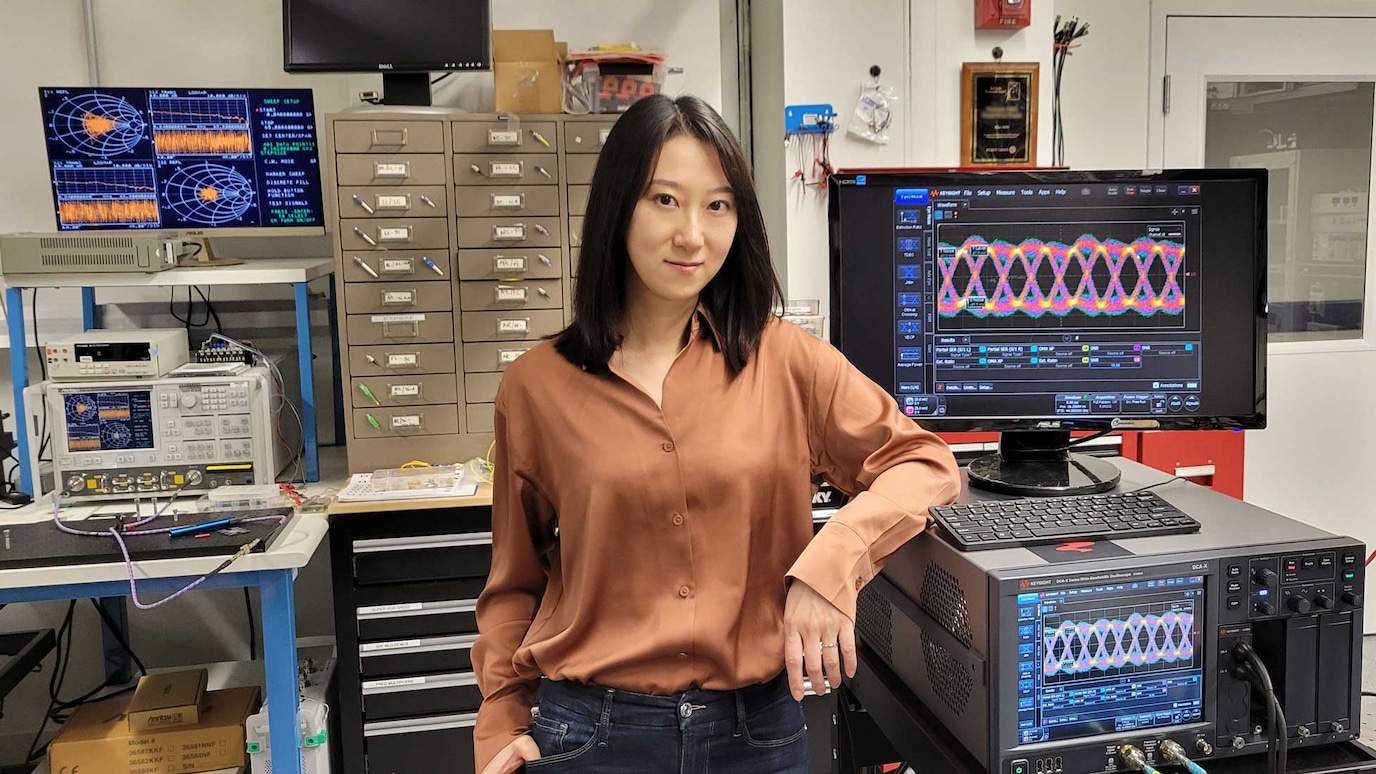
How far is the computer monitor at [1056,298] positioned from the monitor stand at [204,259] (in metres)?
1.82

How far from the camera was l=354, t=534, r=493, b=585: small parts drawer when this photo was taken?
7.23ft

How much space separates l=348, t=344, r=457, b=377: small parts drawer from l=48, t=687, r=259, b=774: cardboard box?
0.85m

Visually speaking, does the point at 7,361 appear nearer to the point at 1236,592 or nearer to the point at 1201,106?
the point at 1236,592

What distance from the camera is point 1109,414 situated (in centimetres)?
138

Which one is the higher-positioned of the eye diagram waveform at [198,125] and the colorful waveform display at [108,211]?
the eye diagram waveform at [198,125]

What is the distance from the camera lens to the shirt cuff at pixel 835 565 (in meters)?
0.98

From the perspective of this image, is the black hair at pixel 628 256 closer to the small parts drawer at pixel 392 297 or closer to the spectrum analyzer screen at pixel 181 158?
the small parts drawer at pixel 392 297

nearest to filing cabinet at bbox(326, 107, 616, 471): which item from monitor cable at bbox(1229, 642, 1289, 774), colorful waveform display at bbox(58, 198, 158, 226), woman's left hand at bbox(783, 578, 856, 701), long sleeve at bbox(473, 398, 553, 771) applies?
colorful waveform display at bbox(58, 198, 158, 226)

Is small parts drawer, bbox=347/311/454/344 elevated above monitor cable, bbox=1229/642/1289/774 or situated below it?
above

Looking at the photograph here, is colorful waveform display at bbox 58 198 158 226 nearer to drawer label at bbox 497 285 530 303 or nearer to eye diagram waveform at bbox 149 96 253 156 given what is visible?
eye diagram waveform at bbox 149 96 253 156

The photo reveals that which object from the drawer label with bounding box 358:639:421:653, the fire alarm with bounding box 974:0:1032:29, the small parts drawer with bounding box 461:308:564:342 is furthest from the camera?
the fire alarm with bounding box 974:0:1032:29

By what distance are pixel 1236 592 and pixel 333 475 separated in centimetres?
216

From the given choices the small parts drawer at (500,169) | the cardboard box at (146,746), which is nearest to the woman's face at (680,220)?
the small parts drawer at (500,169)

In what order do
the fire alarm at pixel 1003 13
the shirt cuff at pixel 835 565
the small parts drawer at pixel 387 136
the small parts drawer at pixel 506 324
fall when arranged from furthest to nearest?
the fire alarm at pixel 1003 13
the small parts drawer at pixel 506 324
the small parts drawer at pixel 387 136
the shirt cuff at pixel 835 565
